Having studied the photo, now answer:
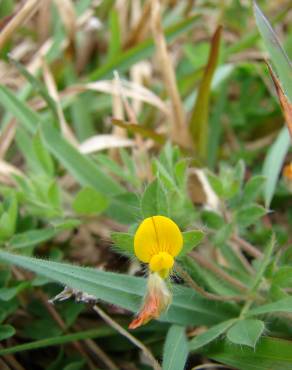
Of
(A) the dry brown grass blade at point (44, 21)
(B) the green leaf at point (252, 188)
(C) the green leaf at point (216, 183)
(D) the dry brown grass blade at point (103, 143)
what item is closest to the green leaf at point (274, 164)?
(B) the green leaf at point (252, 188)

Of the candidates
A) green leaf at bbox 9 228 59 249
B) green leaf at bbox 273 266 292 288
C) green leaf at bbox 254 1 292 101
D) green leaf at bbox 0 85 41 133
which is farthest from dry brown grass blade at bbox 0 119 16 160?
green leaf at bbox 273 266 292 288

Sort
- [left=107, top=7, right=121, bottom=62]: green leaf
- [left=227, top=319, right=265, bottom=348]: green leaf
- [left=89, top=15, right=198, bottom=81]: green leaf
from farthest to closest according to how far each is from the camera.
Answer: [left=107, top=7, right=121, bottom=62]: green leaf → [left=89, top=15, right=198, bottom=81]: green leaf → [left=227, top=319, right=265, bottom=348]: green leaf

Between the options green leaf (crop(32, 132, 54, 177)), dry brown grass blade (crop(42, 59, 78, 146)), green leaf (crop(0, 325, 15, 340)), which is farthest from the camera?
dry brown grass blade (crop(42, 59, 78, 146))

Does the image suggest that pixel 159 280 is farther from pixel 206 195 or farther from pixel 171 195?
pixel 206 195

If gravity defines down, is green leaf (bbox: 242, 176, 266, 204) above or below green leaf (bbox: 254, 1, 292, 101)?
below

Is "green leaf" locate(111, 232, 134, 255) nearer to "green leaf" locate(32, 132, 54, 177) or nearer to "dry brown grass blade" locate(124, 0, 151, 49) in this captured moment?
"green leaf" locate(32, 132, 54, 177)

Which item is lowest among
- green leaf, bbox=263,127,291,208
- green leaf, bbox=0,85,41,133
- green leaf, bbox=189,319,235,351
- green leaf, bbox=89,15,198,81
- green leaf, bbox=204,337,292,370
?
green leaf, bbox=204,337,292,370

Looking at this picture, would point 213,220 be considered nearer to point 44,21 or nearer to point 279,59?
point 279,59

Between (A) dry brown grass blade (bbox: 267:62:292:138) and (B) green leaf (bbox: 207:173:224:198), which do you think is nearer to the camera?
(A) dry brown grass blade (bbox: 267:62:292:138)

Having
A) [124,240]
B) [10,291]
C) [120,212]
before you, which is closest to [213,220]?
[120,212]
